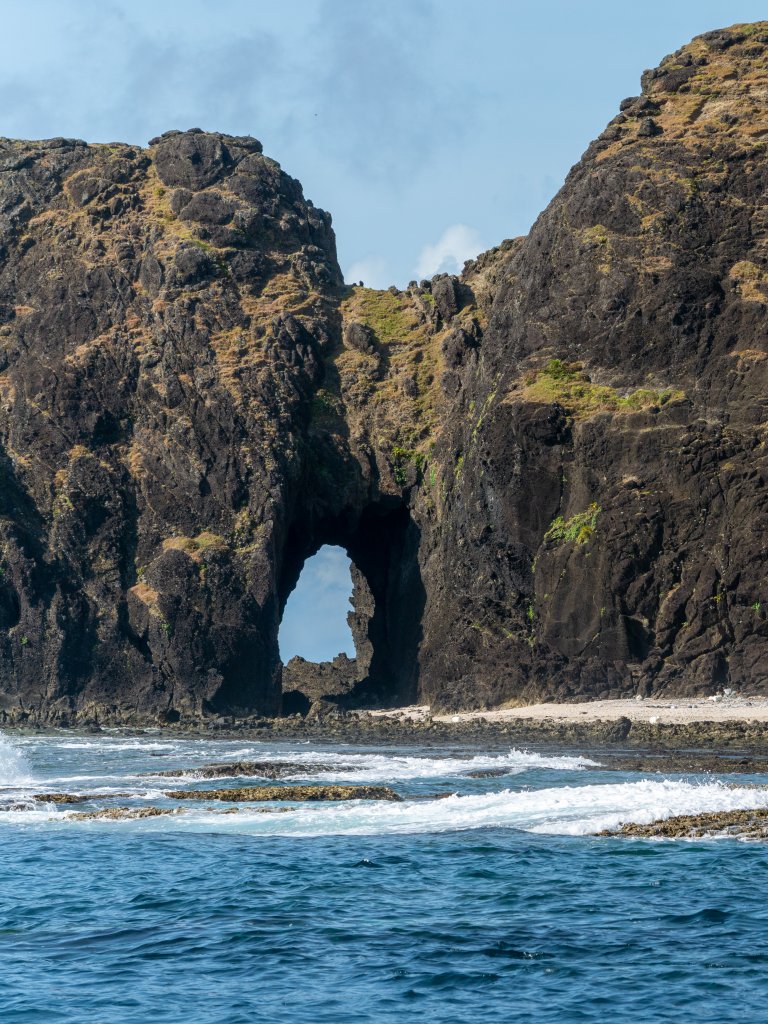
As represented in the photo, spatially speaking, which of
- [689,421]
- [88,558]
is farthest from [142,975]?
[88,558]

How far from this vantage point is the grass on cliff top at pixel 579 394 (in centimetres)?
7738

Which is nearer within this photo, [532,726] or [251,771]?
[251,771]

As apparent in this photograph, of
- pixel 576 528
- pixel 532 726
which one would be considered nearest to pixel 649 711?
pixel 532 726

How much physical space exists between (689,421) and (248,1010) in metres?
62.1

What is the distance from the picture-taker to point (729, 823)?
98.5ft

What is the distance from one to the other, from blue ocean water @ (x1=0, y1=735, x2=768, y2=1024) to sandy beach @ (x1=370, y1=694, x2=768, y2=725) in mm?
25642

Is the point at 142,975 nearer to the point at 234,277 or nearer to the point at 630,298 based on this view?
the point at 630,298

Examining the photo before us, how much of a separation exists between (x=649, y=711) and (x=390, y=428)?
3734 cm

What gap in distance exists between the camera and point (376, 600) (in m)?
104

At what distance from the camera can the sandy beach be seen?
63.9 meters

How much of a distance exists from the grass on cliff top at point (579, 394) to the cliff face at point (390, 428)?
0.75 ft

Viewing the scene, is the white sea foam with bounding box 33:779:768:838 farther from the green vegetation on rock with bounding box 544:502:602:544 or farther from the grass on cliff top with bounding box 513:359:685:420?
the grass on cliff top with bounding box 513:359:685:420

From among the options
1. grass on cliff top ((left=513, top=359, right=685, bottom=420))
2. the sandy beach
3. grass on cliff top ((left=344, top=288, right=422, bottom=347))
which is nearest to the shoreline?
the sandy beach

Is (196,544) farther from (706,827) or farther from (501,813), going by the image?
(706,827)
